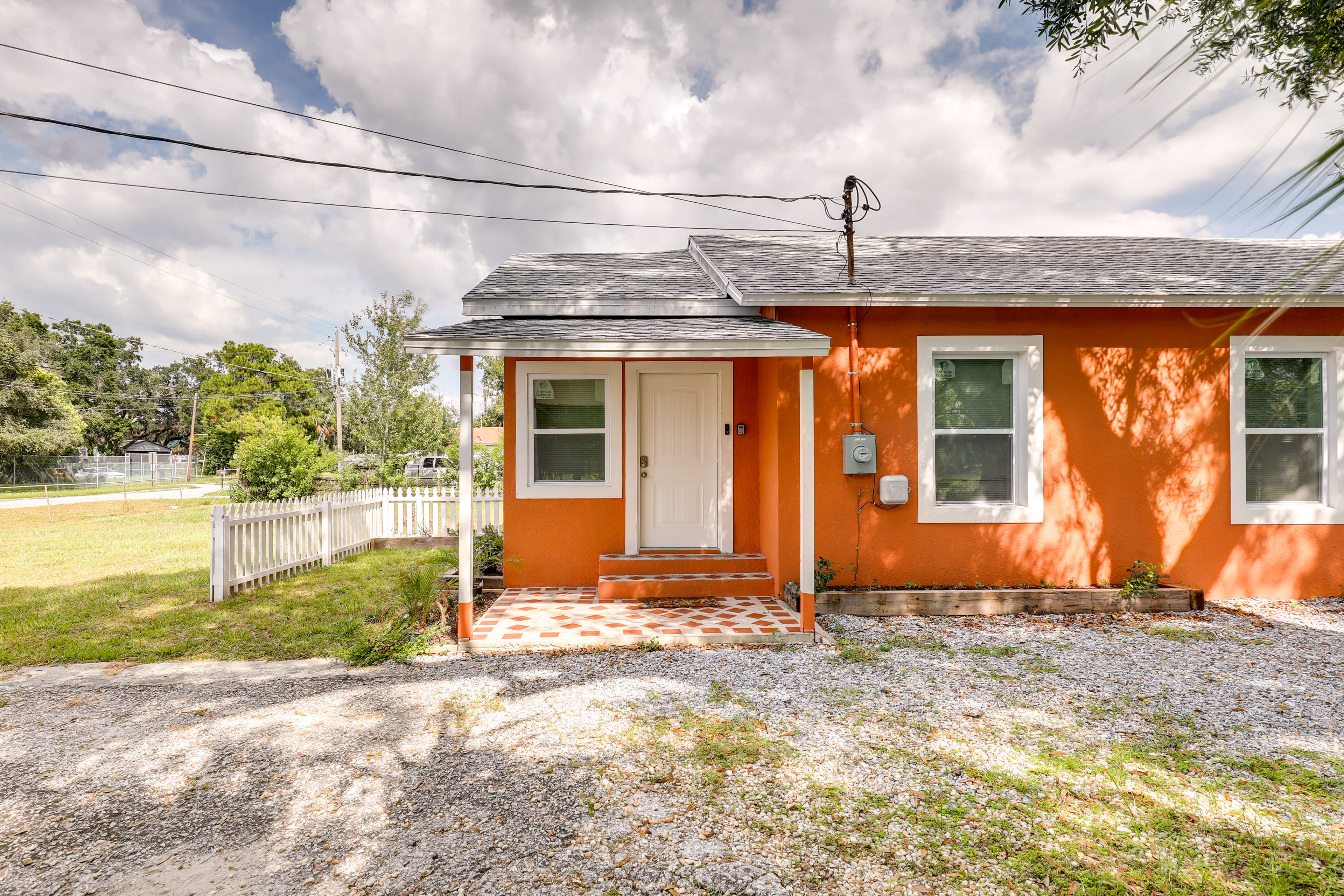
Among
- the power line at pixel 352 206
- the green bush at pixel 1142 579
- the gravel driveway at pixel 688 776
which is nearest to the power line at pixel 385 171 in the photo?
the power line at pixel 352 206

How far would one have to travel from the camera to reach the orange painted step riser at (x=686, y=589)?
19.9 feet

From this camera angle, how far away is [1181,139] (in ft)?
3.49

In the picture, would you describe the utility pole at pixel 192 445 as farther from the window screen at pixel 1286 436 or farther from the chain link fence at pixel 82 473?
the window screen at pixel 1286 436

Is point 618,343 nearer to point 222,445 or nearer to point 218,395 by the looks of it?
point 222,445

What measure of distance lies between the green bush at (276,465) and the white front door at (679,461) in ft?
30.1

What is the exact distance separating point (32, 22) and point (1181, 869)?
40.3 feet

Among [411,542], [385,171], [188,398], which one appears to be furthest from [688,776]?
[188,398]

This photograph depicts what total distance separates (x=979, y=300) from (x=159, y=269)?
118ft

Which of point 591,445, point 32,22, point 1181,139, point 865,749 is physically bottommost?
point 865,749

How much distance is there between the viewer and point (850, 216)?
Result: 629 centimetres

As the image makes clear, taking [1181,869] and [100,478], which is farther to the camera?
[100,478]

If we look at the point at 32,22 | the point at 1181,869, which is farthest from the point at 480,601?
the point at 32,22

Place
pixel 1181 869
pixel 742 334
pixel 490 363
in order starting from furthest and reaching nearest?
pixel 490 363
pixel 742 334
pixel 1181 869

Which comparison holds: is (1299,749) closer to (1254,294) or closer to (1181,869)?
(1181,869)
